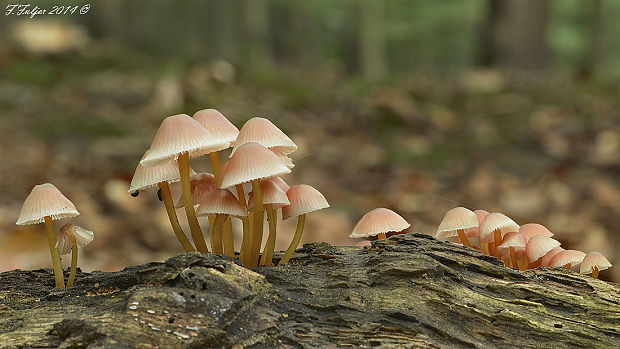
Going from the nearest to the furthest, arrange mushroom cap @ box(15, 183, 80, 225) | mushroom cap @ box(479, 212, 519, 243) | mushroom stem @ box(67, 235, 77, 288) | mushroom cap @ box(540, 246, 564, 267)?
1. mushroom cap @ box(15, 183, 80, 225)
2. mushroom stem @ box(67, 235, 77, 288)
3. mushroom cap @ box(479, 212, 519, 243)
4. mushroom cap @ box(540, 246, 564, 267)

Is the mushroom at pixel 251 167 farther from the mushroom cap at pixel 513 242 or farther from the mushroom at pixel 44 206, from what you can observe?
the mushroom cap at pixel 513 242

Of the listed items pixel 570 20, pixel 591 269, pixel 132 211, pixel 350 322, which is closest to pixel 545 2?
pixel 132 211

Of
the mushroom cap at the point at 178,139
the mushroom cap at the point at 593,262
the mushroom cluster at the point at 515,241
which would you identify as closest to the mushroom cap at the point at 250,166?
the mushroom cap at the point at 178,139

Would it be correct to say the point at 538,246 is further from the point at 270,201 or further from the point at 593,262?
the point at 270,201

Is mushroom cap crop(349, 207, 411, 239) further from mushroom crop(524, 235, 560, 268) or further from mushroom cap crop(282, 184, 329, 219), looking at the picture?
mushroom crop(524, 235, 560, 268)

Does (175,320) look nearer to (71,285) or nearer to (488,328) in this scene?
(71,285)

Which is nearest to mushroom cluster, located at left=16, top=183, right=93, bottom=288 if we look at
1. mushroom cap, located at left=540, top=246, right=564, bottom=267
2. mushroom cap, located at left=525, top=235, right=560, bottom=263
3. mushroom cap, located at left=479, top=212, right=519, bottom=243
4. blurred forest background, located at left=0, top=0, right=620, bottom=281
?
mushroom cap, located at left=479, top=212, right=519, bottom=243

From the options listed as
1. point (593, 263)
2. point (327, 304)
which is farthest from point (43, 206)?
point (593, 263)
